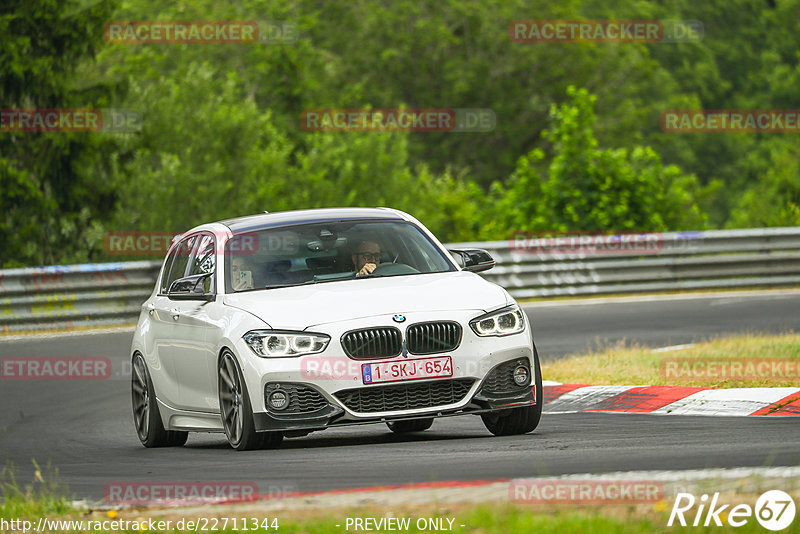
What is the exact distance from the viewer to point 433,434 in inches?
411

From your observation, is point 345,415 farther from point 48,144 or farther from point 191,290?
point 48,144

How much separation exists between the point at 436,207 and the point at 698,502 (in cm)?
3861

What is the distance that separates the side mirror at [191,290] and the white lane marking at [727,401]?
334 cm

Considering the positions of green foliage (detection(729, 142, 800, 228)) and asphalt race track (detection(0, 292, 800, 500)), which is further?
green foliage (detection(729, 142, 800, 228))

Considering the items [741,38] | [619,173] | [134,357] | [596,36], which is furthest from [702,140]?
[134,357]

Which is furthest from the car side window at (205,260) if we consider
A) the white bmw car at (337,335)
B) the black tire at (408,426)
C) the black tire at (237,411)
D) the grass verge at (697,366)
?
the grass verge at (697,366)

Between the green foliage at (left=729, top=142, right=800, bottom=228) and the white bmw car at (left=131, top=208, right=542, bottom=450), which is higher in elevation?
the white bmw car at (left=131, top=208, right=542, bottom=450)

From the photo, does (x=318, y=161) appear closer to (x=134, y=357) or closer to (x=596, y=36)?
(x=596, y=36)

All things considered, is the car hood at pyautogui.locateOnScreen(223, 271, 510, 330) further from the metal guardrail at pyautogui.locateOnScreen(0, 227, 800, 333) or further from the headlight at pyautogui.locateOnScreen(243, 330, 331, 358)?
the metal guardrail at pyautogui.locateOnScreen(0, 227, 800, 333)

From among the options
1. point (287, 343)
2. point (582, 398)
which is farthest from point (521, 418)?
point (582, 398)

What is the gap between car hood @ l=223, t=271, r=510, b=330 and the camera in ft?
29.7

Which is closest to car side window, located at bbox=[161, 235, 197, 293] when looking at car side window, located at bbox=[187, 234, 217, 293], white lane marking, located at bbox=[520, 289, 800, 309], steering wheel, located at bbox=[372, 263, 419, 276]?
car side window, located at bbox=[187, 234, 217, 293]

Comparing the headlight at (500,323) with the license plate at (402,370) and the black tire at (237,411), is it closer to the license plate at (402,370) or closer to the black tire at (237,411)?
the license plate at (402,370)

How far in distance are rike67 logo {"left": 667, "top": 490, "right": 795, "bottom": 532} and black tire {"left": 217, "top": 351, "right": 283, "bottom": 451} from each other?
3.94 metres
